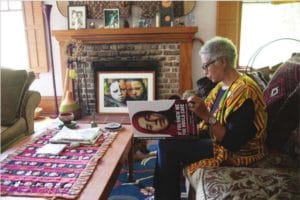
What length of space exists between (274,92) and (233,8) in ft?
7.30

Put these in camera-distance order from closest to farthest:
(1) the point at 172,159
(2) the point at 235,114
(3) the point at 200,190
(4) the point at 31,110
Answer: (3) the point at 200,190
(2) the point at 235,114
(1) the point at 172,159
(4) the point at 31,110

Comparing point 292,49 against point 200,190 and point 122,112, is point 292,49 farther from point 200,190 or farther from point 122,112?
point 200,190

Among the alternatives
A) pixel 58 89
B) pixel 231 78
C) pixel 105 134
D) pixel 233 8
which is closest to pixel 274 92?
pixel 231 78

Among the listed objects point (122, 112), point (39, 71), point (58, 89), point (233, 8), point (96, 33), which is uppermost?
point (233, 8)

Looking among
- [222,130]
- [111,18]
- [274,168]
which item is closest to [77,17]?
[111,18]

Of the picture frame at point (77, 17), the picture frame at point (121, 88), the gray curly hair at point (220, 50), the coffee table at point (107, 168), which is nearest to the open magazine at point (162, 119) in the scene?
the coffee table at point (107, 168)

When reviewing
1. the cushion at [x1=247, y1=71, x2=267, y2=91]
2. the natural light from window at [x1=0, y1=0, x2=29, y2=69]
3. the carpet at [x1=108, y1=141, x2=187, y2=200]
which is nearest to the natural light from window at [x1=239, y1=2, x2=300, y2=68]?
the cushion at [x1=247, y1=71, x2=267, y2=91]

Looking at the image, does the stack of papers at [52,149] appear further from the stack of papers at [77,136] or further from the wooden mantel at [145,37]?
the wooden mantel at [145,37]

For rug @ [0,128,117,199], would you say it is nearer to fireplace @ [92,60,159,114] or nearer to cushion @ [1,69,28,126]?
cushion @ [1,69,28,126]

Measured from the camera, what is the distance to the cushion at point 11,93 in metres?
2.35

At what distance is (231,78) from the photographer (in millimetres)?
1551

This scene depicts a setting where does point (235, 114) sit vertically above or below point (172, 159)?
above

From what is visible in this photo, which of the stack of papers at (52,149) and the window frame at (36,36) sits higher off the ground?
the window frame at (36,36)

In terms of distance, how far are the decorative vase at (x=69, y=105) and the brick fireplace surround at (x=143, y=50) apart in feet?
0.63
